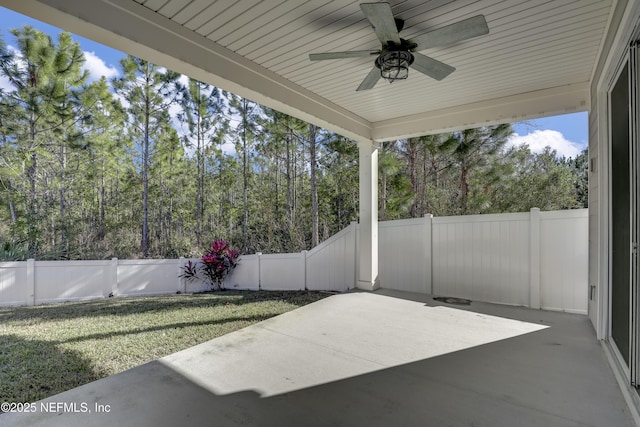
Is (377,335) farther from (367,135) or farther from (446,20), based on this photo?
(367,135)

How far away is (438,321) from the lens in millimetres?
3451

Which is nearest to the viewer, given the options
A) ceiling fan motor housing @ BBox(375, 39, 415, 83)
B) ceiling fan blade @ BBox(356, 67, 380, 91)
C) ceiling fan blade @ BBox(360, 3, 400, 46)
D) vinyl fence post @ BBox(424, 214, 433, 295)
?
ceiling fan blade @ BBox(360, 3, 400, 46)

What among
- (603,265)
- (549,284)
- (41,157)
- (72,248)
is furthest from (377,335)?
(41,157)

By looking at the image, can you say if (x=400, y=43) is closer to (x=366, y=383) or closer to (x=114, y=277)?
(x=366, y=383)

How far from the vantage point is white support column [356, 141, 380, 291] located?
5141 mm

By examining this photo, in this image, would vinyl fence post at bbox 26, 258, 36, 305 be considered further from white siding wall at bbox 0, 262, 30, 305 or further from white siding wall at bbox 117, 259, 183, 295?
white siding wall at bbox 117, 259, 183, 295

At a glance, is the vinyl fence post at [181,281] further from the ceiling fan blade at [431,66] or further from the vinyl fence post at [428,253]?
the ceiling fan blade at [431,66]

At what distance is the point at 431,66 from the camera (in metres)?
2.60

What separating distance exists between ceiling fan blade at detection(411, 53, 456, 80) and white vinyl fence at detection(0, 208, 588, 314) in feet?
8.28

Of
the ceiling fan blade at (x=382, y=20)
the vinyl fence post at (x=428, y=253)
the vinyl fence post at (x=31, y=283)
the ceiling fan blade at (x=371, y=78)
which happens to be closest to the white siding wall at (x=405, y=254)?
the vinyl fence post at (x=428, y=253)

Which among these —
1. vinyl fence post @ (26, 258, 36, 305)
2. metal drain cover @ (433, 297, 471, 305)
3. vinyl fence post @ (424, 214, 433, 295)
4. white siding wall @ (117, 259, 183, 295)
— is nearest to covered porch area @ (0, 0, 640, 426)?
metal drain cover @ (433, 297, 471, 305)

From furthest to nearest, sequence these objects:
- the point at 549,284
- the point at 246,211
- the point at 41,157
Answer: the point at 246,211 → the point at 41,157 → the point at 549,284

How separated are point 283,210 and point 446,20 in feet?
30.2

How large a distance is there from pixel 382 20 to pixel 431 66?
0.74 m
